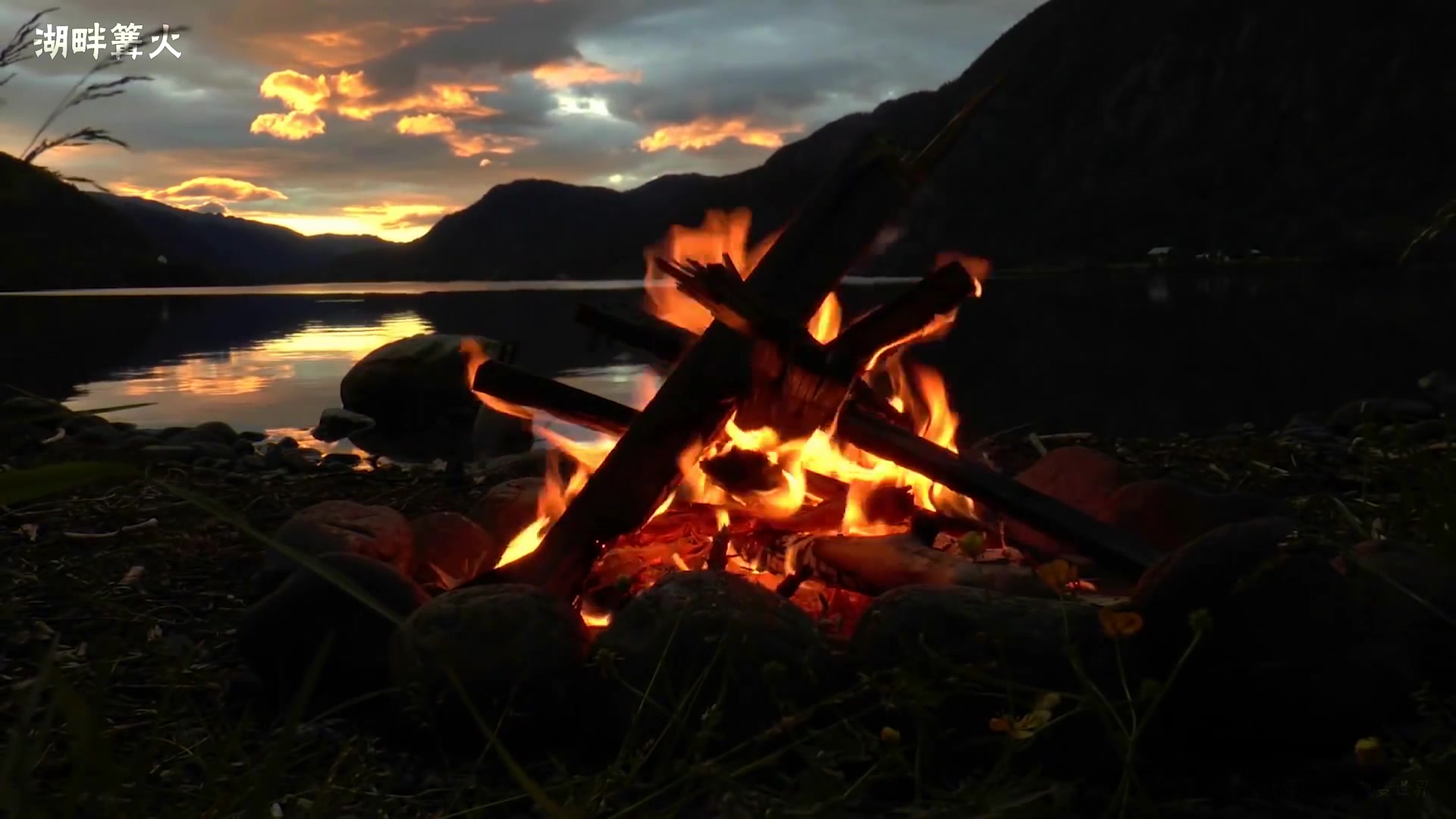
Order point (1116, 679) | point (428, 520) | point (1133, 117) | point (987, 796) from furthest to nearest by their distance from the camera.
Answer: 1. point (1133, 117)
2. point (428, 520)
3. point (1116, 679)
4. point (987, 796)

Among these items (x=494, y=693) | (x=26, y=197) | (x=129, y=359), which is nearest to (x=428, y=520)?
(x=494, y=693)

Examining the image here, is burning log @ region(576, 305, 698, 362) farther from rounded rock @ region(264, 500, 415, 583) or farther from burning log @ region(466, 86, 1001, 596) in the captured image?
rounded rock @ region(264, 500, 415, 583)

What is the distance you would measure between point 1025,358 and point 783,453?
669 inches

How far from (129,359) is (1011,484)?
23.9m

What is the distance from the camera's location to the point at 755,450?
4082 mm

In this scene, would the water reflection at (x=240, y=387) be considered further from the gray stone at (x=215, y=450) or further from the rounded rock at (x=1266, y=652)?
the rounded rock at (x=1266, y=652)

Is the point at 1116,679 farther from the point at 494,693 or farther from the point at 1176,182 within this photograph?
the point at 1176,182

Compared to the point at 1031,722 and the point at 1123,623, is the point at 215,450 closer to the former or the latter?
the point at 1031,722

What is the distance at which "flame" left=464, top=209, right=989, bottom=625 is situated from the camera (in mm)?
4047

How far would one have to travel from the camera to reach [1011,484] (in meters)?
3.87

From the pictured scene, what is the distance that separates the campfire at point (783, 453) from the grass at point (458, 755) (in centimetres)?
82

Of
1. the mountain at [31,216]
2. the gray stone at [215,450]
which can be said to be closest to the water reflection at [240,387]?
the gray stone at [215,450]

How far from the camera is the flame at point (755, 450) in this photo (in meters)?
4.05

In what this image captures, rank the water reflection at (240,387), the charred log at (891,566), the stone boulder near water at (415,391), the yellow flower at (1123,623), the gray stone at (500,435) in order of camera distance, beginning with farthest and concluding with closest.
Answer: the water reflection at (240,387) → the stone boulder near water at (415,391) → the gray stone at (500,435) → the charred log at (891,566) → the yellow flower at (1123,623)
